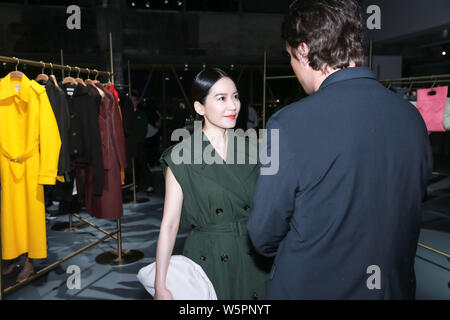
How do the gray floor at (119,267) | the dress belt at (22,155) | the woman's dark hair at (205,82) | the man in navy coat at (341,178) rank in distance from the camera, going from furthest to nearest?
the gray floor at (119,267)
the dress belt at (22,155)
the woman's dark hair at (205,82)
the man in navy coat at (341,178)

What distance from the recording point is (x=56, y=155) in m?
2.79

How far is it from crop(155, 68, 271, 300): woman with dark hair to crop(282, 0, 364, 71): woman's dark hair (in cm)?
55

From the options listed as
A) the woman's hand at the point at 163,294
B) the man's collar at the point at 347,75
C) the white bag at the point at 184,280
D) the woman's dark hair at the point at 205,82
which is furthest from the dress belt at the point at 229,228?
the man's collar at the point at 347,75

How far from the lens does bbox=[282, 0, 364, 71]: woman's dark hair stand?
A: 36.1 inches

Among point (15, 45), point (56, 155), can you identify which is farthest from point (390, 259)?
point (15, 45)

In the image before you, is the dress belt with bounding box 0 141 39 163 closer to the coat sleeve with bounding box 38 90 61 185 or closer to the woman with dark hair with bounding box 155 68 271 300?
the coat sleeve with bounding box 38 90 61 185

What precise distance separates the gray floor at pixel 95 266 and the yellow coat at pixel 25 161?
0.49m

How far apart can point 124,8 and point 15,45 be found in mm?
2828

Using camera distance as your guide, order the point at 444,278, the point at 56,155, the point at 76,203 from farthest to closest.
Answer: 1. the point at 76,203
2. the point at 444,278
3. the point at 56,155

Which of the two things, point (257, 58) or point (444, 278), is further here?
point (257, 58)

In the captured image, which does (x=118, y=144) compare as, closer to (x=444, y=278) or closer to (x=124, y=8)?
(x=444, y=278)

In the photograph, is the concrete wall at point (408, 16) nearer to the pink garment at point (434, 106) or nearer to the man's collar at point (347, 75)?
the pink garment at point (434, 106)

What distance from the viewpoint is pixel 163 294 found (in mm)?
1200

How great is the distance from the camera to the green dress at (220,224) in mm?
1341
